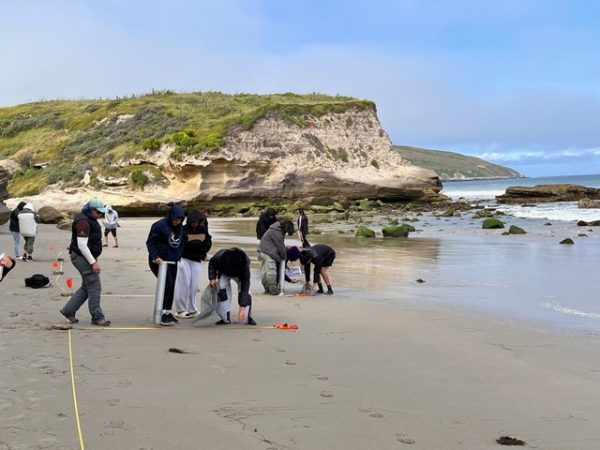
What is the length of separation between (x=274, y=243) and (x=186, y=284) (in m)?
2.43

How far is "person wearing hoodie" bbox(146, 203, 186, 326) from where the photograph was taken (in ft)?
28.1

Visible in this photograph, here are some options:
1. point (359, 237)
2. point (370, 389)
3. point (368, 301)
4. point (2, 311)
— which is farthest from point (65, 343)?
point (359, 237)

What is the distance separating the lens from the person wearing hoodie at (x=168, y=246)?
8.57 metres

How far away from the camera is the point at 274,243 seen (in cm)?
1132

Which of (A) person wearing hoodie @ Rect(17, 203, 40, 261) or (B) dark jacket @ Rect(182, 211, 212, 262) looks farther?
(A) person wearing hoodie @ Rect(17, 203, 40, 261)

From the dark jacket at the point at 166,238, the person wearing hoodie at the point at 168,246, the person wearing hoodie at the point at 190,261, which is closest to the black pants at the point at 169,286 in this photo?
the person wearing hoodie at the point at 168,246

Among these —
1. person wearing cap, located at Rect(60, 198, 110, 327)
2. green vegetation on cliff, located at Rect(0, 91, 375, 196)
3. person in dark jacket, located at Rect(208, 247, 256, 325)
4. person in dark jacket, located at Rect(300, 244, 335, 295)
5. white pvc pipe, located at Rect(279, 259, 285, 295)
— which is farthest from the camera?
green vegetation on cliff, located at Rect(0, 91, 375, 196)

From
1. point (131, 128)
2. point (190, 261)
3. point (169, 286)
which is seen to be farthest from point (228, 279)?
point (131, 128)

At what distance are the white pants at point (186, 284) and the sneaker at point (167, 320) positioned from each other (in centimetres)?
62

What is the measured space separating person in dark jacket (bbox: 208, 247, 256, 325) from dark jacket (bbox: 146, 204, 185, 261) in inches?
22.5

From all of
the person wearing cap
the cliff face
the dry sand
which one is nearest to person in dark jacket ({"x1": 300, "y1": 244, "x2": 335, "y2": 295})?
the dry sand

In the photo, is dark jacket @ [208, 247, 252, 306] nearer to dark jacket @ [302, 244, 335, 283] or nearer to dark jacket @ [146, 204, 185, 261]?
dark jacket @ [146, 204, 185, 261]

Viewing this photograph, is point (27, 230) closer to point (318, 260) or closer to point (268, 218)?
point (268, 218)

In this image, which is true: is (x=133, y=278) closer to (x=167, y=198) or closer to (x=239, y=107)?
(x=167, y=198)
